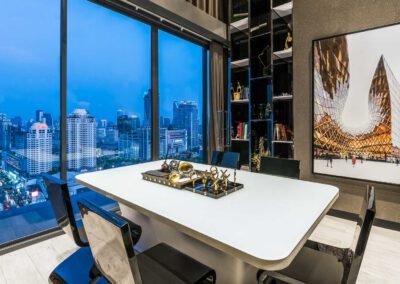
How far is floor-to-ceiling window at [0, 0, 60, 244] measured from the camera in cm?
246

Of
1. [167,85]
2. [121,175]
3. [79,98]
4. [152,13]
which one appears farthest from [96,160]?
[152,13]

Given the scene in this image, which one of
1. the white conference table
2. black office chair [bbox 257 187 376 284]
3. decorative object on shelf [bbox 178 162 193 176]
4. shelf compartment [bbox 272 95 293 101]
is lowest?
→ black office chair [bbox 257 187 376 284]

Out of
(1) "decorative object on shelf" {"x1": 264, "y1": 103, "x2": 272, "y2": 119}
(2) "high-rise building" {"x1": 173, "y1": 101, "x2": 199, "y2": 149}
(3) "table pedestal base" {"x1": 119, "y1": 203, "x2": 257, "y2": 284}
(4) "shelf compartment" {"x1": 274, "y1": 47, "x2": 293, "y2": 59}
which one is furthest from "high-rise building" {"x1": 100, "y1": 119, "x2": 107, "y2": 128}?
(4) "shelf compartment" {"x1": 274, "y1": 47, "x2": 293, "y2": 59}

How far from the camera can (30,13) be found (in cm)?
259

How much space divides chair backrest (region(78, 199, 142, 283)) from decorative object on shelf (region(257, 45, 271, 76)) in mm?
3369

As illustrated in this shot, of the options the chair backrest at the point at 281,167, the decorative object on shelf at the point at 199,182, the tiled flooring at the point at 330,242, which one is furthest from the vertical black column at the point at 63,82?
the chair backrest at the point at 281,167

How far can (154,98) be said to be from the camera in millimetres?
3674

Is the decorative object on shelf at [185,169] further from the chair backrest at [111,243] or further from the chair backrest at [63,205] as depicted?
the chair backrest at [111,243]

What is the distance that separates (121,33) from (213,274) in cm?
334

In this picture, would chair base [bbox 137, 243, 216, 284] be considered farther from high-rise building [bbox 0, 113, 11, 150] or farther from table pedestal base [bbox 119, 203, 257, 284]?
high-rise building [bbox 0, 113, 11, 150]

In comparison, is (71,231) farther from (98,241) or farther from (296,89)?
(296,89)

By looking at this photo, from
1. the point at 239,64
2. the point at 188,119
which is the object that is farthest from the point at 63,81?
the point at 239,64

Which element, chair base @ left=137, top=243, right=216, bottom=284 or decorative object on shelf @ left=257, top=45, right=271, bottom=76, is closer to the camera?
chair base @ left=137, top=243, right=216, bottom=284

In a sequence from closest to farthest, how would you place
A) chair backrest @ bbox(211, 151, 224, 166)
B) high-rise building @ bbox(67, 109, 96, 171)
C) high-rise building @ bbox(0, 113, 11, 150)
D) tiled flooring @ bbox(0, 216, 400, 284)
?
tiled flooring @ bbox(0, 216, 400, 284), high-rise building @ bbox(0, 113, 11, 150), chair backrest @ bbox(211, 151, 224, 166), high-rise building @ bbox(67, 109, 96, 171)
